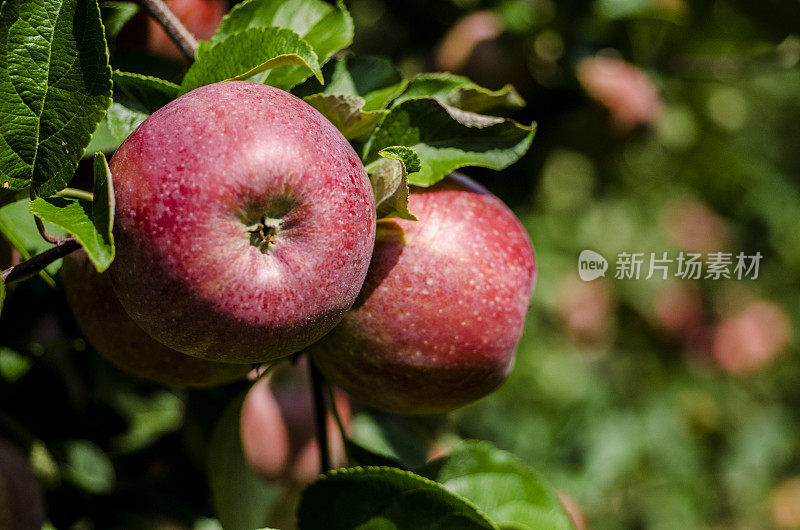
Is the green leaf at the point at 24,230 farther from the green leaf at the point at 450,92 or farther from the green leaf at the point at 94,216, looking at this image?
the green leaf at the point at 450,92

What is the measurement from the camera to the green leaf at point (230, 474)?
0.91 meters

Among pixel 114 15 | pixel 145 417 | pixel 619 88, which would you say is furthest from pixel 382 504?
pixel 619 88

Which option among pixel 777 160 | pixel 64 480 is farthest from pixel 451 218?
pixel 777 160

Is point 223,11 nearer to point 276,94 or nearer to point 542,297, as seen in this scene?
point 276,94

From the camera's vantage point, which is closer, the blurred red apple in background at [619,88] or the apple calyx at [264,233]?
the apple calyx at [264,233]

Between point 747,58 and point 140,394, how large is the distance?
1622 millimetres

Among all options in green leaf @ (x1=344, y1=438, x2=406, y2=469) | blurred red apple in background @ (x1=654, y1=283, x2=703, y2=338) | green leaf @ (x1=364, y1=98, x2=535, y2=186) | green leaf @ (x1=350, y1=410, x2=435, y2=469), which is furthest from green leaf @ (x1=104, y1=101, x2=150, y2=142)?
blurred red apple in background @ (x1=654, y1=283, x2=703, y2=338)

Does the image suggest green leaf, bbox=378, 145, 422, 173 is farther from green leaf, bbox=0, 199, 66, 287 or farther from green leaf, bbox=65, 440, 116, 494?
green leaf, bbox=65, 440, 116, 494

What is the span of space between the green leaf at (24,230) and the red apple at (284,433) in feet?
2.15

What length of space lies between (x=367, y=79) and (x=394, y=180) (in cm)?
20

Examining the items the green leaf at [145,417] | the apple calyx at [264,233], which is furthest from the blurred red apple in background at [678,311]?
the apple calyx at [264,233]

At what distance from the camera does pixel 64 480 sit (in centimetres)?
118

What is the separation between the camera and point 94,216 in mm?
555

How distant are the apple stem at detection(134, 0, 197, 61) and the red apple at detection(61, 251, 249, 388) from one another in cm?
24
